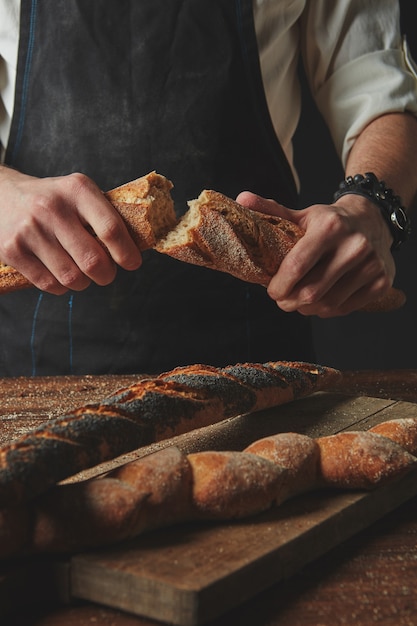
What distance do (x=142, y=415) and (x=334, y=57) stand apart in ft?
4.13

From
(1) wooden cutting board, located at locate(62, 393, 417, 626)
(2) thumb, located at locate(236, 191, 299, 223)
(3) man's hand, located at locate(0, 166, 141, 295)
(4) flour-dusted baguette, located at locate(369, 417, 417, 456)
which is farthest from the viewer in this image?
(2) thumb, located at locate(236, 191, 299, 223)

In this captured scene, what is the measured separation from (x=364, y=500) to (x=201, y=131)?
1.15 metres

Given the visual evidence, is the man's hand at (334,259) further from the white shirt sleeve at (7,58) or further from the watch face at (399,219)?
the white shirt sleeve at (7,58)

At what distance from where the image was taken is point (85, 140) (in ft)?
6.55

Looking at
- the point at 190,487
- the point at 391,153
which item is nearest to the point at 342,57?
the point at 391,153

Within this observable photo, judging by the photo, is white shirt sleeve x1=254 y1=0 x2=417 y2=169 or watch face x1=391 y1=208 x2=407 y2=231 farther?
white shirt sleeve x1=254 y1=0 x2=417 y2=169

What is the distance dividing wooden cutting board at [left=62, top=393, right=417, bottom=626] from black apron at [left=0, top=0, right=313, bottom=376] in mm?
910

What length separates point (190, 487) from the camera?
3.41 feet

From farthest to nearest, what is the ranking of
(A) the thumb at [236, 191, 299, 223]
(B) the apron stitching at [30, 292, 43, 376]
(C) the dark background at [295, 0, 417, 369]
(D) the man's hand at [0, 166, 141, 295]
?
(C) the dark background at [295, 0, 417, 369]
(B) the apron stitching at [30, 292, 43, 376]
(A) the thumb at [236, 191, 299, 223]
(D) the man's hand at [0, 166, 141, 295]

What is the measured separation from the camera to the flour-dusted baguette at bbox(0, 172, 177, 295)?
4.75 ft

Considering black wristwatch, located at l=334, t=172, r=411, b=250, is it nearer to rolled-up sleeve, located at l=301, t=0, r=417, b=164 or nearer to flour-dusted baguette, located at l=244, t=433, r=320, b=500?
rolled-up sleeve, located at l=301, t=0, r=417, b=164

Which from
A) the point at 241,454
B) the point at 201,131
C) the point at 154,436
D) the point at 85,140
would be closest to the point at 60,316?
the point at 85,140

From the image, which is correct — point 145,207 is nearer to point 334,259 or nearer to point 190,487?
point 334,259

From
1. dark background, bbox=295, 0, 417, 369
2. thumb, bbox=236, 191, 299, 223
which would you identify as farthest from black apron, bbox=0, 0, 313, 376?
dark background, bbox=295, 0, 417, 369
